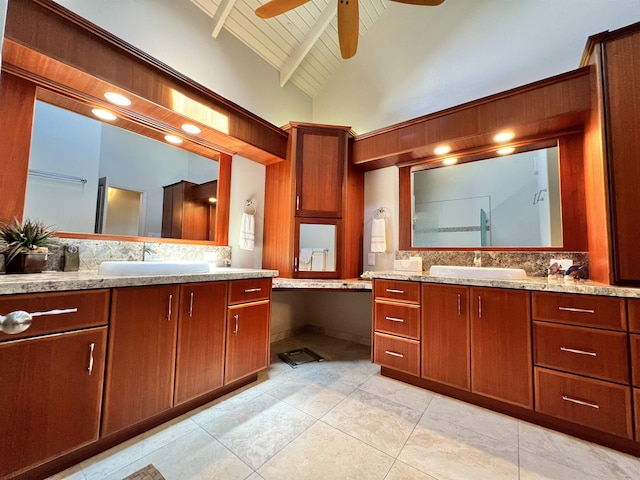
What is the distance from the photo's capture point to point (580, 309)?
4.80ft

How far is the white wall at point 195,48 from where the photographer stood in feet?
6.30

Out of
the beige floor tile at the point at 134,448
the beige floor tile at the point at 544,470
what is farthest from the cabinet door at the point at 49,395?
the beige floor tile at the point at 544,470

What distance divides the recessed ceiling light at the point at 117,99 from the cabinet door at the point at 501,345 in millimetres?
2697

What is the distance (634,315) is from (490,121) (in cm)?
153

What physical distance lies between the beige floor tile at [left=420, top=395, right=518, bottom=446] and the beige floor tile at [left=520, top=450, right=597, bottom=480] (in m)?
0.12

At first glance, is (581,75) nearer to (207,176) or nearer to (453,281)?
(453,281)

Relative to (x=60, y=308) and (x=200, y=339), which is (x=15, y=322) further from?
(x=200, y=339)

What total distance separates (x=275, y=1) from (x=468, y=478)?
2.97m

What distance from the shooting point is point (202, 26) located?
2.45m

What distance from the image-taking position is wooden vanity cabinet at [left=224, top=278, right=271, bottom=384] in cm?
183

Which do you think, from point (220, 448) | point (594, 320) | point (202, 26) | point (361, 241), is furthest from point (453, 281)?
point (202, 26)

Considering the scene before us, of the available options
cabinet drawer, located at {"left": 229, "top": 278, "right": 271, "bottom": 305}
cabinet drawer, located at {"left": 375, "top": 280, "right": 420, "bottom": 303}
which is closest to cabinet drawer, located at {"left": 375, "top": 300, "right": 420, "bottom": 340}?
cabinet drawer, located at {"left": 375, "top": 280, "right": 420, "bottom": 303}

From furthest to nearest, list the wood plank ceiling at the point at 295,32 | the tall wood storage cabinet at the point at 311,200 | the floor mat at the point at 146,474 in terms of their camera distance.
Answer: the tall wood storage cabinet at the point at 311,200 → the wood plank ceiling at the point at 295,32 → the floor mat at the point at 146,474

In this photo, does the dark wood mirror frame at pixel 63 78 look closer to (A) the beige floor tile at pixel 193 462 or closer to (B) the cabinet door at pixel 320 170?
(B) the cabinet door at pixel 320 170
